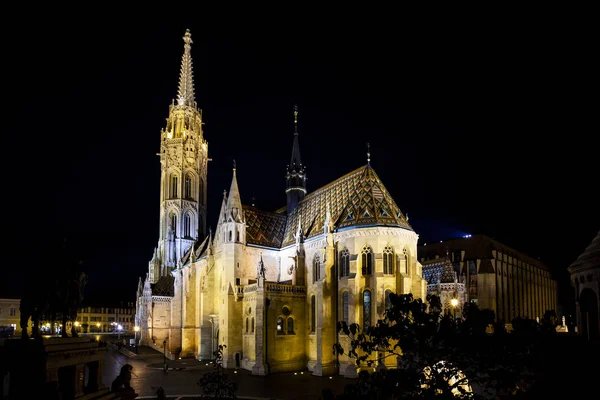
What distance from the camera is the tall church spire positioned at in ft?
253

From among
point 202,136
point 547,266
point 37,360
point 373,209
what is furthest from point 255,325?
point 547,266

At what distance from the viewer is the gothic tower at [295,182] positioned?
2348 inches

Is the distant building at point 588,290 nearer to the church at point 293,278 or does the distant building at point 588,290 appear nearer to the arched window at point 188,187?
the church at point 293,278

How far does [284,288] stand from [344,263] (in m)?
6.11

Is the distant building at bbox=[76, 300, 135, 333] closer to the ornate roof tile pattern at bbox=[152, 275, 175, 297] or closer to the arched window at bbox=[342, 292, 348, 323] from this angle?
the ornate roof tile pattern at bbox=[152, 275, 175, 297]

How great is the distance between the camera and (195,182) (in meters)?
73.8

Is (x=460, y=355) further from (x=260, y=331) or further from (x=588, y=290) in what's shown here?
(x=260, y=331)

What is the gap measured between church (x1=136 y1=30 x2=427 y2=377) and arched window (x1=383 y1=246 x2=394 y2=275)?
82 mm

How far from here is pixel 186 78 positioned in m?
78.7

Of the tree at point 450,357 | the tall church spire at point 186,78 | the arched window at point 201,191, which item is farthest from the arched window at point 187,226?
the tree at point 450,357

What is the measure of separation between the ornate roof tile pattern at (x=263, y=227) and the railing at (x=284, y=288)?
7.59m

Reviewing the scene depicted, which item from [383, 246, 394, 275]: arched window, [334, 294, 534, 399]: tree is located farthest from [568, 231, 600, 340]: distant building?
[383, 246, 394, 275]: arched window

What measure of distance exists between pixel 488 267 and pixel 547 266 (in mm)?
31960

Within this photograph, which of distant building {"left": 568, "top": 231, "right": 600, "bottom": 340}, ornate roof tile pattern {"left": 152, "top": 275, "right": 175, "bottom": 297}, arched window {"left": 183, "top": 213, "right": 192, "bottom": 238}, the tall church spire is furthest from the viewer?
the tall church spire
